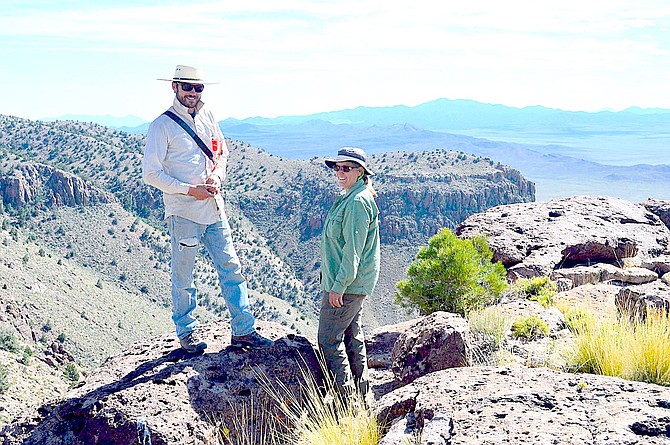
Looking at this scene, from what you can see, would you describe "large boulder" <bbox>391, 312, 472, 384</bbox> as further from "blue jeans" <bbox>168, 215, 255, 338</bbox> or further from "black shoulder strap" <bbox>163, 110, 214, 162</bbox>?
"black shoulder strap" <bbox>163, 110, 214, 162</bbox>

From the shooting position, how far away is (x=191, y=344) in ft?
20.2

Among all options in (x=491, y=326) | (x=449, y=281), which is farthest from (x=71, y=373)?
(x=491, y=326)

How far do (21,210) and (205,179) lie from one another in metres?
57.7

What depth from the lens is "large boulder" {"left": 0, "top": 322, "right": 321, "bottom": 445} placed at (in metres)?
5.25

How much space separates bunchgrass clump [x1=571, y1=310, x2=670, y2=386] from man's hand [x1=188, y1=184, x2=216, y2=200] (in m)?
3.51

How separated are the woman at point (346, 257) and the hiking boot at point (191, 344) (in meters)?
1.18

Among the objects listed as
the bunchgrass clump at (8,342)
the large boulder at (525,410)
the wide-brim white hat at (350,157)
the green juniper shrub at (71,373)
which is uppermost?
the wide-brim white hat at (350,157)

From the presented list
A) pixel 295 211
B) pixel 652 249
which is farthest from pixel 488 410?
pixel 295 211

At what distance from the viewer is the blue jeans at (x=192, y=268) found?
593 cm

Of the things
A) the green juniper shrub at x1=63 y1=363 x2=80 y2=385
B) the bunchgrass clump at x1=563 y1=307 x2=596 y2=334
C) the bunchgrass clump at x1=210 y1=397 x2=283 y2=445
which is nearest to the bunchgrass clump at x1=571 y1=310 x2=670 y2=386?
the bunchgrass clump at x1=563 y1=307 x2=596 y2=334

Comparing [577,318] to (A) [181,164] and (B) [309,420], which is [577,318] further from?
(A) [181,164]

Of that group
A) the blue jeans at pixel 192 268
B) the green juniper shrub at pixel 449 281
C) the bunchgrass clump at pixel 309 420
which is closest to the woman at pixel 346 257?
the bunchgrass clump at pixel 309 420

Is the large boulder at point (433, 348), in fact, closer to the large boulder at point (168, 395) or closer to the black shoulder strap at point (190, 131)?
the large boulder at point (168, 395)

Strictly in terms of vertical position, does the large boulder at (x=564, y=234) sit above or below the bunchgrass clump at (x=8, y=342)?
above
